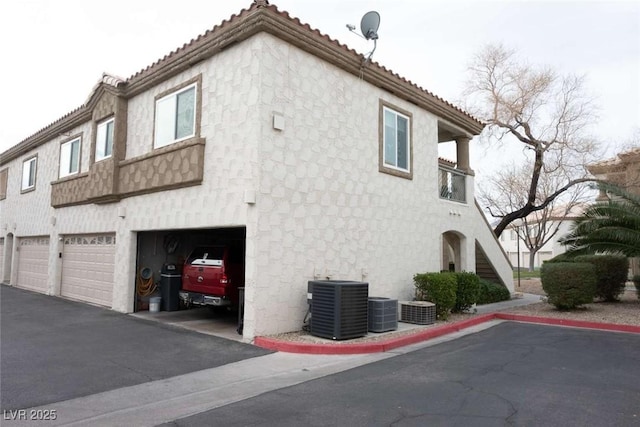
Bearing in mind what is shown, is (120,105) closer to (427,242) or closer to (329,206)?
(329,206)

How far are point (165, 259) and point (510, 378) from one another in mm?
9910

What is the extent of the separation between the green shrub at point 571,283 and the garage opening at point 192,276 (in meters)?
8.33

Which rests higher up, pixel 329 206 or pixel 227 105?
pixel 227 105

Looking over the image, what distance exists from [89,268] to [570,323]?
13.8m

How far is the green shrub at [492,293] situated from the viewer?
1493 centimetres

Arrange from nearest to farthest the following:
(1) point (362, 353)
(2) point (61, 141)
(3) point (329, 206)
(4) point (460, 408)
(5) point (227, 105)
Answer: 1. (4) point (460, 408)
2. (1) point (362, 353)
3. (5) point (227, 105)
4. (3) point (329, 206)
5. (2) point (61, 141)

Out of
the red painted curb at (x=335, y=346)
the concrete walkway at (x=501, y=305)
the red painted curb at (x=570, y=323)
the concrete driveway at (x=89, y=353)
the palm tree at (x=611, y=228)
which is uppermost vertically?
the palm tree at (x=611, y=228)

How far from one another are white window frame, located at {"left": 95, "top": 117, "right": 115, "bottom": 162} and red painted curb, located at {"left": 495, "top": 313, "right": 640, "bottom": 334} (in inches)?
469

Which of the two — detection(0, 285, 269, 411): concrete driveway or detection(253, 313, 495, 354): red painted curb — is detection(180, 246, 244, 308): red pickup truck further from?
detection(253, 313, 495, 354): red painted curb

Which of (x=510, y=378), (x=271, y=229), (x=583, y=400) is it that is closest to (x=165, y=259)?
(x=271, y=229)

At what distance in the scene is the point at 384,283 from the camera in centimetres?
1151

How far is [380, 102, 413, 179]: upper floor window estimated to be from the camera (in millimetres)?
11883

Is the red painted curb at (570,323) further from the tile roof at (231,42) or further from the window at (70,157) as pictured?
the window at (70,157)

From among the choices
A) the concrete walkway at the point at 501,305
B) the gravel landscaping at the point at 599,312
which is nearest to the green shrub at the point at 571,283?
the gravel landscaping at the point at 599,312
